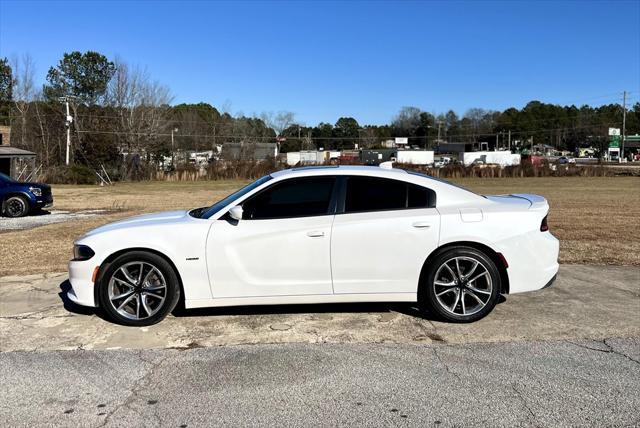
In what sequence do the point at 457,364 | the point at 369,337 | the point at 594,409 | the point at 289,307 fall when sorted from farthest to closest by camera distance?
the point at 289,307 < the point at 369,337 < the point at 457,364 < the point at 594,409

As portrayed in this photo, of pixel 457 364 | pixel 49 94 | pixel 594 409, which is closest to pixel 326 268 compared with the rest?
pixel 457 364

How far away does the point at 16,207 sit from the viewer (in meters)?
16.1

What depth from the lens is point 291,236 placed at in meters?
5.22

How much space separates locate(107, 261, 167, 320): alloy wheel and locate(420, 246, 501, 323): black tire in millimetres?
2607

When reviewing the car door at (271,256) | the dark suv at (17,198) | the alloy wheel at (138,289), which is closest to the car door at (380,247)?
the car door at (271,256)

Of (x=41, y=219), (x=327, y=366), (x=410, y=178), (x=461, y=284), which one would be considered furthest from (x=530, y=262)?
(x=41, y=219)

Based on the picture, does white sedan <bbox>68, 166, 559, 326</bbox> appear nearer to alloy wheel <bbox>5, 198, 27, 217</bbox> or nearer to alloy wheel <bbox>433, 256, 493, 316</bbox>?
alloy wheel <bbox>433, 256, 493, 316</bbox>

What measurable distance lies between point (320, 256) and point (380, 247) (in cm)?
59

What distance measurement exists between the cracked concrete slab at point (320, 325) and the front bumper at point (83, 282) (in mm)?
276

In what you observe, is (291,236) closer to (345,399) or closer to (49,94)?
(345,399)

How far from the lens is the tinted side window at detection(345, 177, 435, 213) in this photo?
17.8 feet

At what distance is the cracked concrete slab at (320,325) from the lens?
498 centimetres

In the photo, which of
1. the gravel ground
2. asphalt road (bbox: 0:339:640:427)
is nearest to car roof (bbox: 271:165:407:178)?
asphalt road (bbox: 0:339:640:427)

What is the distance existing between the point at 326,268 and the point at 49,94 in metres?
68.7
